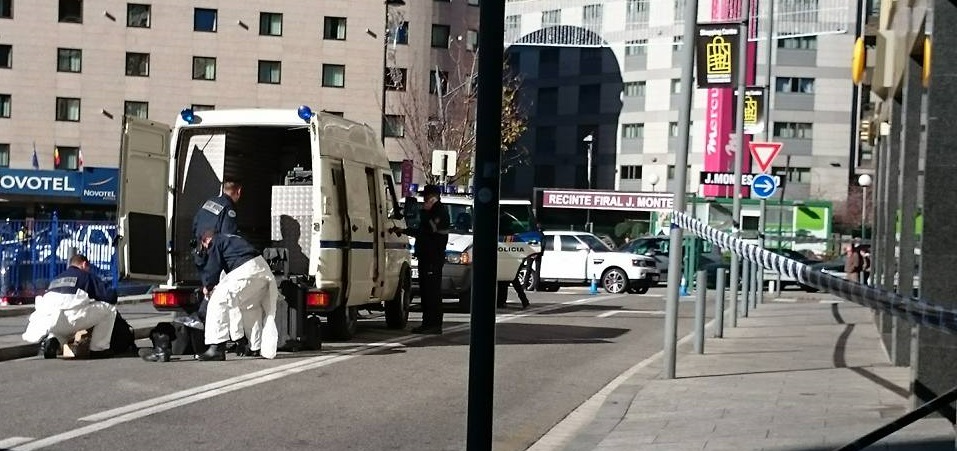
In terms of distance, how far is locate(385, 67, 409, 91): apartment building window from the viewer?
61.7 meters

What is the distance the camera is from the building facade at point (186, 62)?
202 ft

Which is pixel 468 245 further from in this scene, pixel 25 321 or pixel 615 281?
pixel 615 281

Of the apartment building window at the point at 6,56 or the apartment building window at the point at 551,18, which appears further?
the apartment building window at the point at 551,18

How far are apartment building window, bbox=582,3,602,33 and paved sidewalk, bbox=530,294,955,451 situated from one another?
2119 inches

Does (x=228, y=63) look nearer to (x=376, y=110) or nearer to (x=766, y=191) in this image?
(x=376, y=110)

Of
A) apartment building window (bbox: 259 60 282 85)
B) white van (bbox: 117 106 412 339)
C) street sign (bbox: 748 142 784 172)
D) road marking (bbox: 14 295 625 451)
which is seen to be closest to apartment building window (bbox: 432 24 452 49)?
apartment building window (bbox: 259 60 282 85)

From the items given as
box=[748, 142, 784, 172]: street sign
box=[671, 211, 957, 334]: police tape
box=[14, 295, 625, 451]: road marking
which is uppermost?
box=[748, 142, 784, 172]: street sign

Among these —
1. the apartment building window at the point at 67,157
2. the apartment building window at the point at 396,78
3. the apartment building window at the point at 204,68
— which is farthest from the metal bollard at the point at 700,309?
the apartment building window at the point at 67,157

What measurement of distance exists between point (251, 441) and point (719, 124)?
5048cm

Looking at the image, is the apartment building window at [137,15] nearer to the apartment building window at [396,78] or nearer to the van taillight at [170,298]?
the apartment building window at [396,78]

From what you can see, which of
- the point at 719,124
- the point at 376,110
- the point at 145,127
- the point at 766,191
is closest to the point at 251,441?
the point at 145,127

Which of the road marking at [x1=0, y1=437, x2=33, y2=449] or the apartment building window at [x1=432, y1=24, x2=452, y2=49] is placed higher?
the apartment building window at [x1=432, y1=24, x2=452, y2=49]

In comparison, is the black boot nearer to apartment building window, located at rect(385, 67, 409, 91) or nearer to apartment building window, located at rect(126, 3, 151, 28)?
apartment building window, located at rect(385, 67, 409, 91)

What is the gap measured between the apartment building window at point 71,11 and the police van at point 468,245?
40.4 metres
